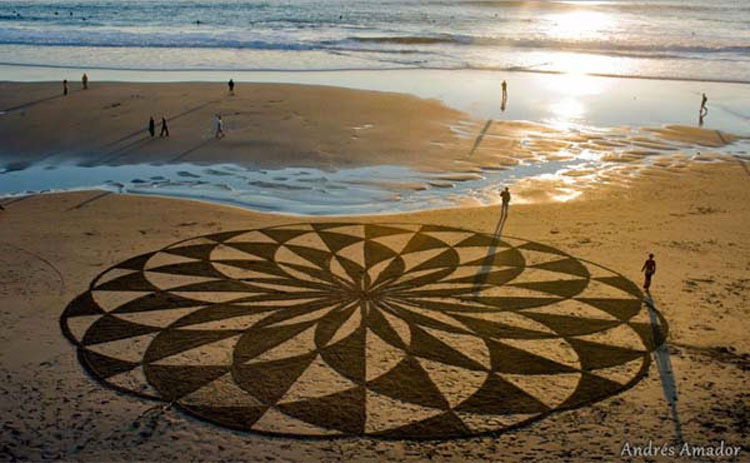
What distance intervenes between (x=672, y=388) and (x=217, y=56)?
62253mm

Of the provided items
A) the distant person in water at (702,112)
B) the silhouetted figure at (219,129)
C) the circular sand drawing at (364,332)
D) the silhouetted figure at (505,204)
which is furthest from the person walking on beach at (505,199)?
the distant person in water at (702,112)

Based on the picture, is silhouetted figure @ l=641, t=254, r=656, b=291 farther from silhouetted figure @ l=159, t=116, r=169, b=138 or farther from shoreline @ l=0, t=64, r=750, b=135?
silhouetted figure @ l=159, t=116, r=169, b=138

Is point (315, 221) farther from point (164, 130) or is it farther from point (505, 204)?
point (164, 130)

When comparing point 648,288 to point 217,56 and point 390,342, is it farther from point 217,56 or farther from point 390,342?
point 217,56

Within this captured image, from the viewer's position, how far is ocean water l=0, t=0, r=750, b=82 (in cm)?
6744

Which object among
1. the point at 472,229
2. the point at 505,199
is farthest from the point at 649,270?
the point at 505,199

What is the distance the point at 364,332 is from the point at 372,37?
77.1m

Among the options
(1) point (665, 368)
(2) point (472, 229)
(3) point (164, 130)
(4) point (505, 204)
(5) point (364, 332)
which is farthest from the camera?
(3) point (164, 130)

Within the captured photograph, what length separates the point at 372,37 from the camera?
299 feet

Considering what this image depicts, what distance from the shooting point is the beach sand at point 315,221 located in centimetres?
1412

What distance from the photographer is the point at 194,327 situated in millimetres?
18469

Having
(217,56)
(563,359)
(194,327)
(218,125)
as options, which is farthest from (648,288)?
(217,56)

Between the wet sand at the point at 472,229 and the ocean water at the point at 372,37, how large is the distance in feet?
122

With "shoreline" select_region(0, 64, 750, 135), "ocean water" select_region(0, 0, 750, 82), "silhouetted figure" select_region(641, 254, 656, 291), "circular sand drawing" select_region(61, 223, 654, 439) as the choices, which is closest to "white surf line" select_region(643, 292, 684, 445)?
"circular sand drawing" select_region(61, 223, 654, 439)
